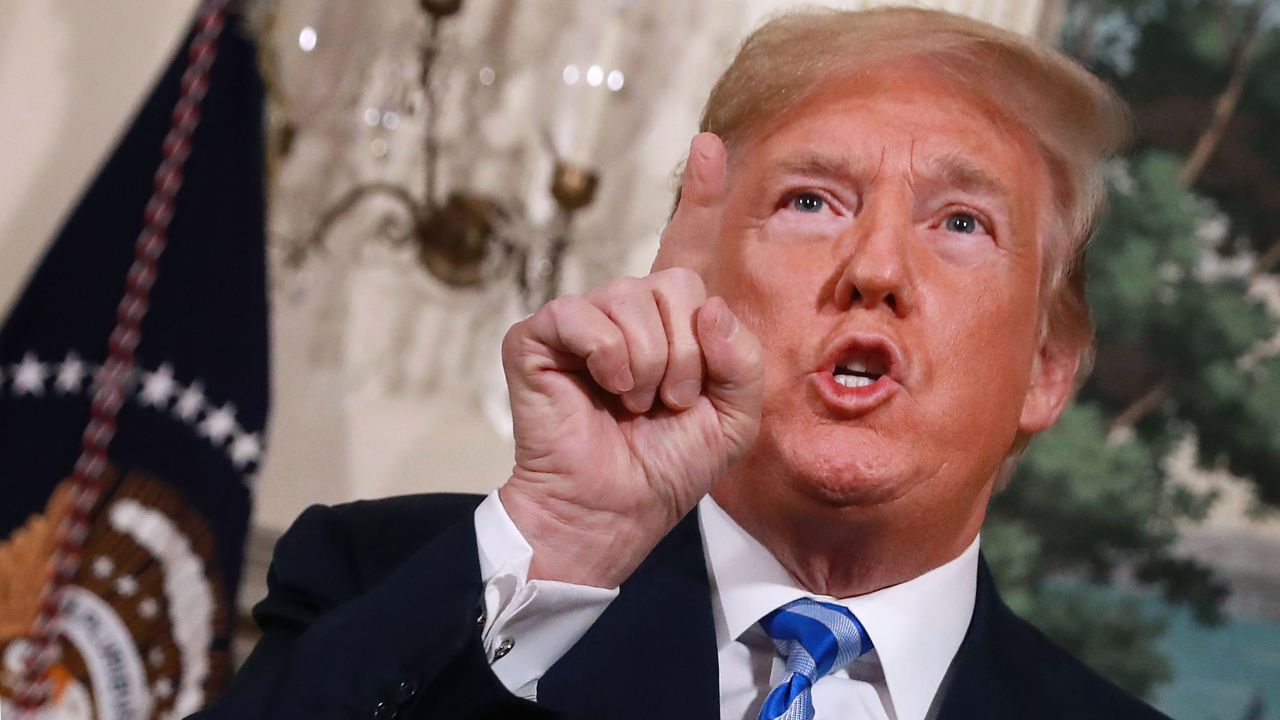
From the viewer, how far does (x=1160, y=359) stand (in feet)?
6.57

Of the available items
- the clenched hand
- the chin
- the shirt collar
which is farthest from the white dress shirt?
the clenched hand

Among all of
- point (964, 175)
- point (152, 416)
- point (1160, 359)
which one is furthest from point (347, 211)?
point (1160, 359)

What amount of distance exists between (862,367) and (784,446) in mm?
103

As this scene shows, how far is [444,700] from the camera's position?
39.6 inches

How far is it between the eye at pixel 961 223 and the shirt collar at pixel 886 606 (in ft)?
1.10

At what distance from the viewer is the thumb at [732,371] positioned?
98 centimetres

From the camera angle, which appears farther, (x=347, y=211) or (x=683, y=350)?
(x=347, y=211)

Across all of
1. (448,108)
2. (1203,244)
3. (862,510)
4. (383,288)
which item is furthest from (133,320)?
(1203,244)

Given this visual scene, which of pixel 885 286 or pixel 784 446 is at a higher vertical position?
pixel 885 286

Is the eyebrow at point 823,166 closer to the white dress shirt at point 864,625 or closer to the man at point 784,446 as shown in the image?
the man at point 784,446

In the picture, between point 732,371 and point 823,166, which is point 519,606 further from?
point 823,166

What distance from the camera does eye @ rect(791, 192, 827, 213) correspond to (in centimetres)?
134

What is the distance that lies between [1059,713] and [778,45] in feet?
2.46

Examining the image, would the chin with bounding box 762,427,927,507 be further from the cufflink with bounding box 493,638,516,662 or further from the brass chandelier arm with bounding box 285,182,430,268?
the brass chandelier arm with bounding box 285,182,430,268
